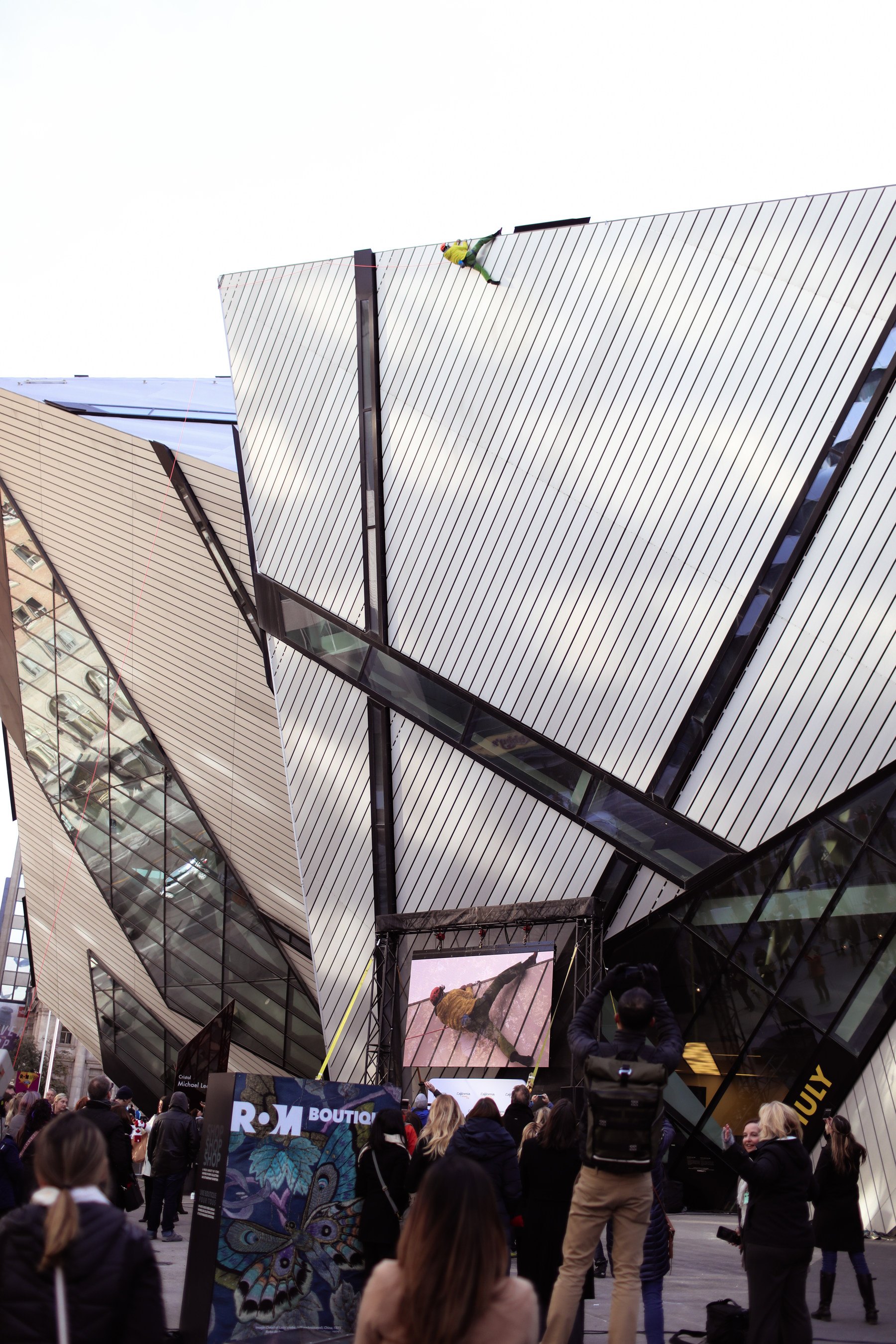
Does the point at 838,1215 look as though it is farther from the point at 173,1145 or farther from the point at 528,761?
the point at 528,761

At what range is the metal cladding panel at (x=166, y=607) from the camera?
75.1 ft

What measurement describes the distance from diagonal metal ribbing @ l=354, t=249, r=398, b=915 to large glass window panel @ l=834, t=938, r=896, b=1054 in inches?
307

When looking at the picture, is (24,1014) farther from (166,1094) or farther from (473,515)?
(473,515)

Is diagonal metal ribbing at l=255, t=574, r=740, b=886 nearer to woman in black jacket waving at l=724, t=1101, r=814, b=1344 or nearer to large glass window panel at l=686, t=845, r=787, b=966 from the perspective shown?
large glass window panel at l=686, t=845, r=787, b=966

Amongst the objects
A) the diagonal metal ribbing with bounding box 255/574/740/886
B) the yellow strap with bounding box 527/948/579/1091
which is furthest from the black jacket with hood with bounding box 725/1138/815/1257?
the yellow strap with bounding box 527/948/579/1091

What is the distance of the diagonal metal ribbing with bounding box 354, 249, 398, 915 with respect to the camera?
770 inches

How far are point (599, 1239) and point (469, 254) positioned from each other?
52.9ft

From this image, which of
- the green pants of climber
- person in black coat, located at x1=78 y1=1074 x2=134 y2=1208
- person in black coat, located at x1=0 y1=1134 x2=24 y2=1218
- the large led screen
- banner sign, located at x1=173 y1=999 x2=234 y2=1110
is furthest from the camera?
banner sign, located at x1=173 y1=999 x2=234 y2=1110

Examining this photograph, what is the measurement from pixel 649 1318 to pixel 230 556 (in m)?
18.0

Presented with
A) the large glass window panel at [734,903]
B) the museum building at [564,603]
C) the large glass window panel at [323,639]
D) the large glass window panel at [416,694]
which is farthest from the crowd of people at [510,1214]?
the large glass window panel at [323,639]

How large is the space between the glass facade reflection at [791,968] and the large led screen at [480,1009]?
2086 millimetres

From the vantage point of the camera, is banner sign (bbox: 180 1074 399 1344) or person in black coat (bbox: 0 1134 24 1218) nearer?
banner sign (bbox: 180 1074 399 1344)

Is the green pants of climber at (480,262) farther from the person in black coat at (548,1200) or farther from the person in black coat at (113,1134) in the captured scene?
the person in black coat at (548,1200)

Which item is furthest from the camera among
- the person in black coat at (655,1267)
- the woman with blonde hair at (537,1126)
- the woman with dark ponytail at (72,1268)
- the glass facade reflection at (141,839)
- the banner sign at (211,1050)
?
the glass facade reflection at (141,839)
